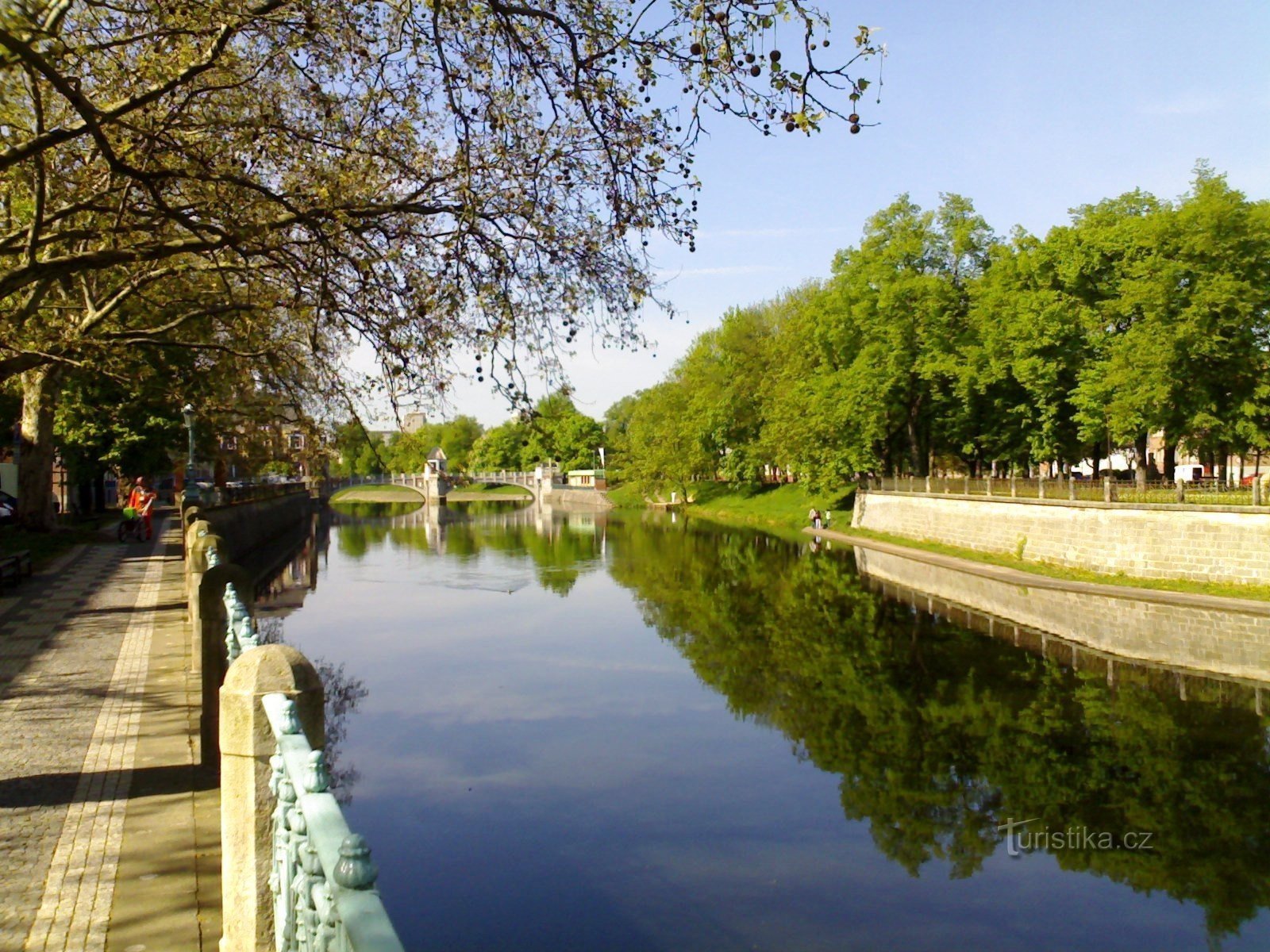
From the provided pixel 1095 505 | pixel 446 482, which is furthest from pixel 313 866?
pixel 446 482

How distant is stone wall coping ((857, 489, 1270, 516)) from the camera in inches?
978

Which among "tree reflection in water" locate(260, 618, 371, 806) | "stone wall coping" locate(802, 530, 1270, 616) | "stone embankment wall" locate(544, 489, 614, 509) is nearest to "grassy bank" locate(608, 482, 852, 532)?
"stone wall coping" locate(802, 530, 1270, 616)

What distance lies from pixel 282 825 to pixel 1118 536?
29.4 meters

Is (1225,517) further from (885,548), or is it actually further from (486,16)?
(486,16)

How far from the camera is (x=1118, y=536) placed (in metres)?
28.9

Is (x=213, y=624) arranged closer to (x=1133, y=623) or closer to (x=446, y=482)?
(x=1133, y=623)

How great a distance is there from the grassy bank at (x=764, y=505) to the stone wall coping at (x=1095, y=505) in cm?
1088

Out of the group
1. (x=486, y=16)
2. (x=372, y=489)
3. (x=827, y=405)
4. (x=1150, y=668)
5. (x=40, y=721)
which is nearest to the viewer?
(x=486, y=16)

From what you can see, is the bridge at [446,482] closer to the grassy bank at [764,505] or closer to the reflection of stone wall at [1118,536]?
the grassy bank at [764,505]

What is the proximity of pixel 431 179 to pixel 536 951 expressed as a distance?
6.96 metres

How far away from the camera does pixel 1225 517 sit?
2531 cm

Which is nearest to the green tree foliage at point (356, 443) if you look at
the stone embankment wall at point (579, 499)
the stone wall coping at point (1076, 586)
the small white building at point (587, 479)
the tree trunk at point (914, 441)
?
the stone wall coping at point (1076, 586)

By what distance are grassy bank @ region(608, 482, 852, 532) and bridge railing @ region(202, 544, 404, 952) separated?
47564mm

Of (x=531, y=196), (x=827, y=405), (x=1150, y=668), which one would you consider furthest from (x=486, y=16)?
(x=827, y=405)
